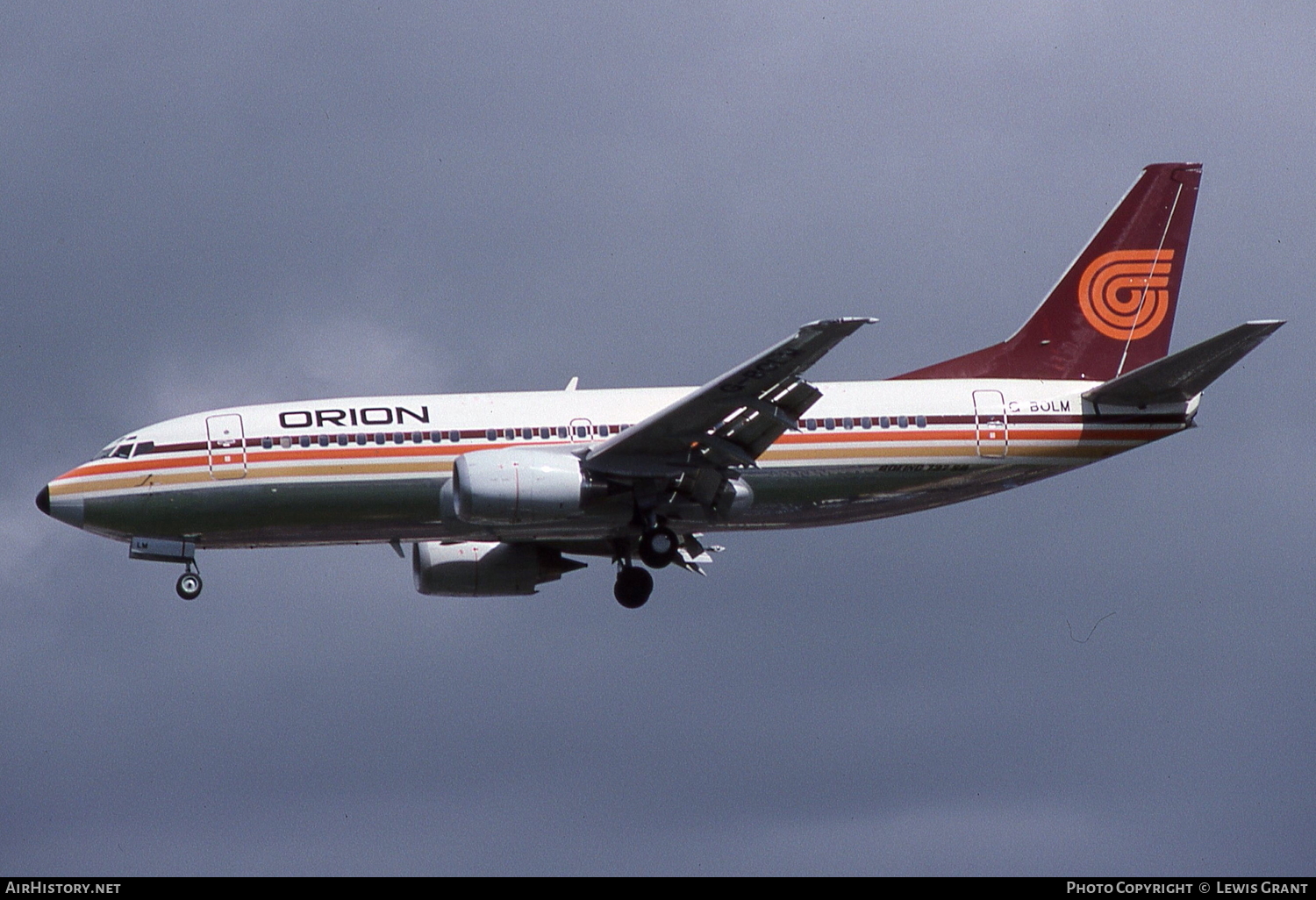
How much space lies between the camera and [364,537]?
4472cm

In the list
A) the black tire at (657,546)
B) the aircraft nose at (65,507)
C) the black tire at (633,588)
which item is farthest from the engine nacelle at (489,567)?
the aircraft nose at (65,507)

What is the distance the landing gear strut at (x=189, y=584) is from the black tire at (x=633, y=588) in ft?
30.3

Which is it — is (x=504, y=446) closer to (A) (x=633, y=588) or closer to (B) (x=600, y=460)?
(B) (x=600, y=460)

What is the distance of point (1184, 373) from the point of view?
Result: 144 ft

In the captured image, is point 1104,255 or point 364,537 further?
point 1104,255

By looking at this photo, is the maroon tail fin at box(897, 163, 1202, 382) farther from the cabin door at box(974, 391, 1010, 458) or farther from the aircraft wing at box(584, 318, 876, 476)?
the aircraft wing at box(584, 318, 876, 476)

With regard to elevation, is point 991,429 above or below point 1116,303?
below

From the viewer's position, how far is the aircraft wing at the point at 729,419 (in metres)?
39.3

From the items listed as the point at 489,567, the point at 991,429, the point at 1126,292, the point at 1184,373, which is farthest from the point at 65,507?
the point at 1126,292

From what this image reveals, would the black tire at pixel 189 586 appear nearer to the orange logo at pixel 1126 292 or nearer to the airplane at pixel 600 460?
the airplane at pixel 600 460

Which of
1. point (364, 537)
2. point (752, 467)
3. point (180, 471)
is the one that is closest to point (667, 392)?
point (752, 467)

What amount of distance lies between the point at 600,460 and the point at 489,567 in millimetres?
7110
